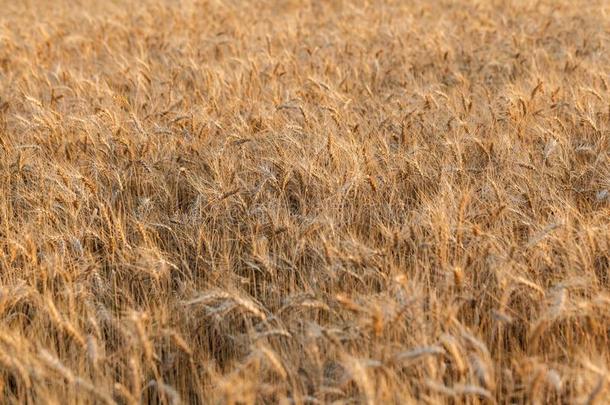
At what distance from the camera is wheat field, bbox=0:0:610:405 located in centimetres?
191

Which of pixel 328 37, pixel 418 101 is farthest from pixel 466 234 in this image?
pixel 328 37

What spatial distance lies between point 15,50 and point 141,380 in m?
4.55

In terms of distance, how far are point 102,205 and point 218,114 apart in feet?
4.42

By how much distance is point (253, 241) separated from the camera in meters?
2.49

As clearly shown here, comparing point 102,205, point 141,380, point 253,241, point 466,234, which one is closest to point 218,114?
point 102,205

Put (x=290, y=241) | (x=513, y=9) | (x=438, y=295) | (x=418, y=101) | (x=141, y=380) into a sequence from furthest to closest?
(x=513, y=9)
(x=418, y=101)
(x=290, y=241)
(x=438, y=295)
(x=141, y=380)

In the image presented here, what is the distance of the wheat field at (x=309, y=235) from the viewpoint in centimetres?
191

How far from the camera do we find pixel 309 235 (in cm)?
256

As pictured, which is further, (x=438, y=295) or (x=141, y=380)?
(x=438, y=295)

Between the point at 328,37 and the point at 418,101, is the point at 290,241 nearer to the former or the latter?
the point at 418,101

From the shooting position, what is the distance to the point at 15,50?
19.0 ft

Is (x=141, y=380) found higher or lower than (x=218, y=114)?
lower

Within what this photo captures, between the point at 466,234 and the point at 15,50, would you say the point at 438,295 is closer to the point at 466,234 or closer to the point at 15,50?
the point at 466,234

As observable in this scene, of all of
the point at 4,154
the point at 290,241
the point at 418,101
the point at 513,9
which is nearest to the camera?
the point at 290,241
